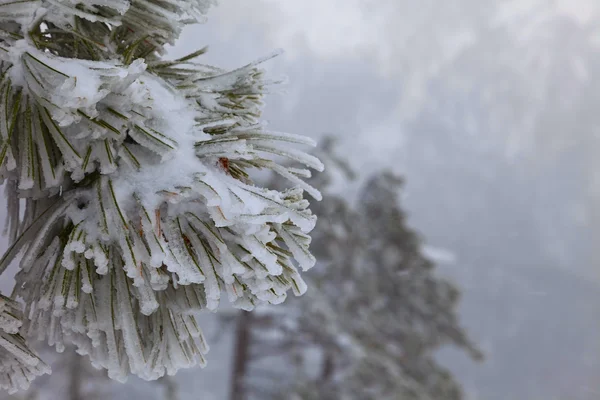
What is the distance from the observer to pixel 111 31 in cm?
154

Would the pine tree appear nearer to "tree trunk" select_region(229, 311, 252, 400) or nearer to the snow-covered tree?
the snow-covered tree

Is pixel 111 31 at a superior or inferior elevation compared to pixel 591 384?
inferior

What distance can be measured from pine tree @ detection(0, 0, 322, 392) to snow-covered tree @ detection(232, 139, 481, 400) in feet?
25.1

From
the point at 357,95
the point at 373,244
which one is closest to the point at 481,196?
the point at 357,95

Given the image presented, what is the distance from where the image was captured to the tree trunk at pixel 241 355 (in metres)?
9.62

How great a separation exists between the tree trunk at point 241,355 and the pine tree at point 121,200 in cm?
836

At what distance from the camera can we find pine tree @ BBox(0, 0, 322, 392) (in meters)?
1.25

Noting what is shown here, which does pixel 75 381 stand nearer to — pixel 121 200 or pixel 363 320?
pixel 363 320

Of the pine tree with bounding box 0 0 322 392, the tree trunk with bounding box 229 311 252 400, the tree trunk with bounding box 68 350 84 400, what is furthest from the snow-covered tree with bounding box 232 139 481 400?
the pine tree with bounding box 0 0 322 392

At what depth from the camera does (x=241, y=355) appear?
→ 32.8 feet

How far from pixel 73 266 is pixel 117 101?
0.42m

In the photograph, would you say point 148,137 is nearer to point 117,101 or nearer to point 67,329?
point 117,101

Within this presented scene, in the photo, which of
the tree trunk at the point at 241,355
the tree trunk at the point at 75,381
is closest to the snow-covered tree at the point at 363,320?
the tree trunk at the point at 241,355

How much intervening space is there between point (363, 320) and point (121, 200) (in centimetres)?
1016
